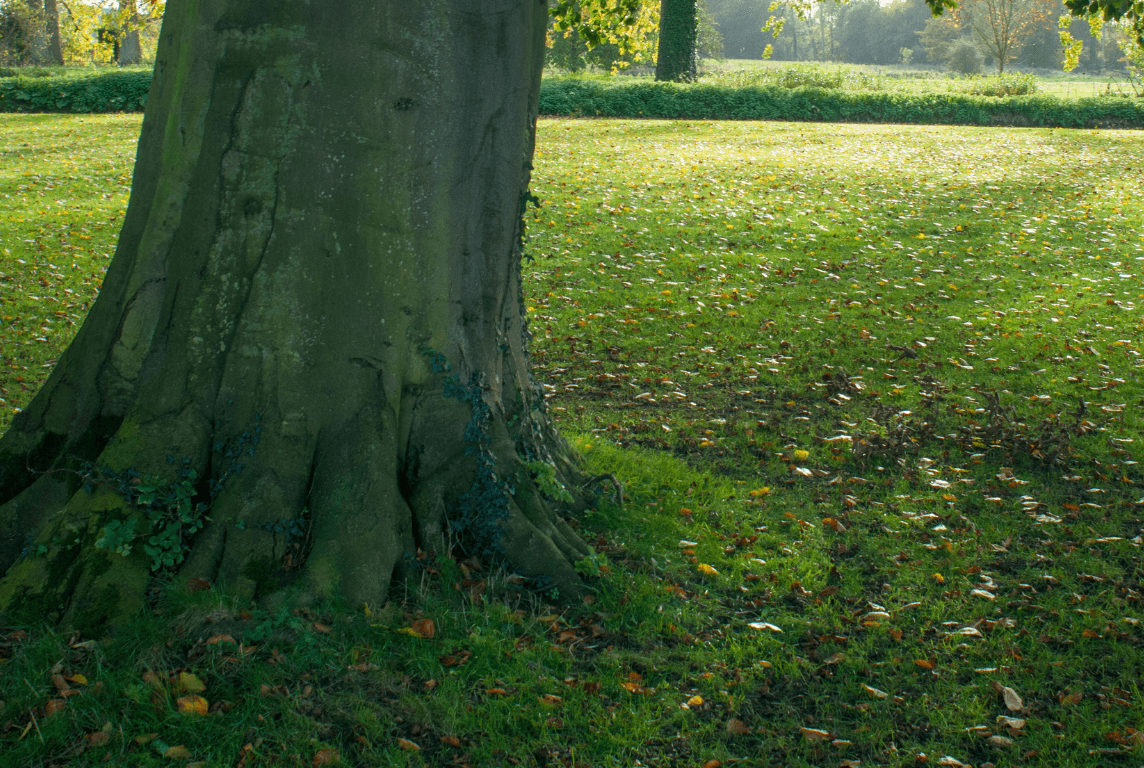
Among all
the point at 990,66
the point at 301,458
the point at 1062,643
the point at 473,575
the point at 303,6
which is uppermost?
the point at 990,66

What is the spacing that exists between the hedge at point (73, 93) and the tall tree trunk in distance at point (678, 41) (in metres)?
15.5

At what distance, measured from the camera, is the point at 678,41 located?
26938mm

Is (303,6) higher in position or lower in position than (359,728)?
higher

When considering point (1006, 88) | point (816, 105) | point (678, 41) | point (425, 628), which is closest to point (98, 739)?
point (425, 628)

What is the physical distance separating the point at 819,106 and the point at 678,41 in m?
5.56

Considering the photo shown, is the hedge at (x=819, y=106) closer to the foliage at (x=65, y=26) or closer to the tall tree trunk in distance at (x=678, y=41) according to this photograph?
the tall tree trunk in distance at (x=678, y=41)

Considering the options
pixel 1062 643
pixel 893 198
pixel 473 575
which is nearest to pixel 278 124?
pixel 473 575

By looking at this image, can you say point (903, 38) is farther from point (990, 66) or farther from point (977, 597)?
point (977, 597)

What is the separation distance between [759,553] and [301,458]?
2364 millimetres

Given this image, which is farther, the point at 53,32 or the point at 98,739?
the point at 53,32

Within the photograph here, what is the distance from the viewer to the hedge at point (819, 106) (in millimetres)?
23172

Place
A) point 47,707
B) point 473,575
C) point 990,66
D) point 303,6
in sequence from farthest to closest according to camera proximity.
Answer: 1. point 990,66
2. point 473,575
3. point 303,6
4. point 47,707

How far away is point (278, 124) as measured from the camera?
10.5 ft

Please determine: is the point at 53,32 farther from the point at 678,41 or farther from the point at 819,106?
the point at 819,106
